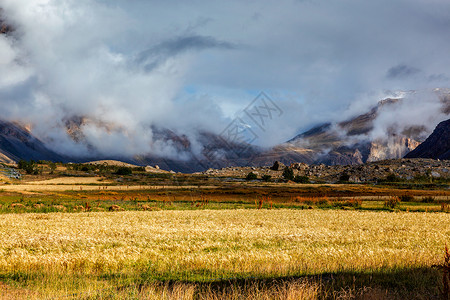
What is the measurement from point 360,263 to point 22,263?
13.6 meters

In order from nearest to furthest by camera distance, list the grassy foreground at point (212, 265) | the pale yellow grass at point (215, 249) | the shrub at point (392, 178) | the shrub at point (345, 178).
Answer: the grassy foreground at point (212, 265) → the pale yellow grass at point (215, 249) → the shrub at point (392, 178) → the shrub at point (345, 178)

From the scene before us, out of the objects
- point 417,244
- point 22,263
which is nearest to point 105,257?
point 22,263

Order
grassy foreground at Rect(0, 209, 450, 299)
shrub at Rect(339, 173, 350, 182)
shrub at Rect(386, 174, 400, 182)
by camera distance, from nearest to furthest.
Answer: grassy foreground at Rect(0, 209, 450, 299) < shrub at Rect(386, 174, 400, 182) < shrub at Rect(339, 173, 350, 182)

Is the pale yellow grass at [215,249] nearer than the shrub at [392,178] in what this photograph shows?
Yes

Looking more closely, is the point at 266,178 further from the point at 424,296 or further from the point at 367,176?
the point at 424,296

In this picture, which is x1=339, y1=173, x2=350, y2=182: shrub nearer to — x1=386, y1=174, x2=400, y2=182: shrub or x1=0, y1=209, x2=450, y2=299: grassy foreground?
x1=386, y1=174, x2=400, y2=182: shrub

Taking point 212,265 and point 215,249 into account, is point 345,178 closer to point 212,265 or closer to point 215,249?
point 215,249

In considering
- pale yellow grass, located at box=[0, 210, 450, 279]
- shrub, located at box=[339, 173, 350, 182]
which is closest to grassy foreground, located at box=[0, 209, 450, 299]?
pale yellow grass, located at box=[0, 210, 450, 279]

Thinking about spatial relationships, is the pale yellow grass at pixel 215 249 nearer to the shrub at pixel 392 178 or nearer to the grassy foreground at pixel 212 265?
the grassy foreground at pixel 212 265

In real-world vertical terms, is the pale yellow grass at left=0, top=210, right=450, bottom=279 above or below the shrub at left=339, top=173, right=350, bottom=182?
below

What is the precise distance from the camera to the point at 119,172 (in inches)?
7643

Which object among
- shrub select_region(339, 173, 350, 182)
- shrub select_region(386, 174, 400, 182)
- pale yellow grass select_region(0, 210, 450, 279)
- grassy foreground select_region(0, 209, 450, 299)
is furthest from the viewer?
shrub select_region(339, 173, 350, 182)

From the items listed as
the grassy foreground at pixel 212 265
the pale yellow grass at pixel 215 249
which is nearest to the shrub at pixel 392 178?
the pale yellow grass at pixel 215 249

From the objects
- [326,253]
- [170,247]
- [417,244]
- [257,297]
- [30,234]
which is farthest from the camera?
[30,234]
